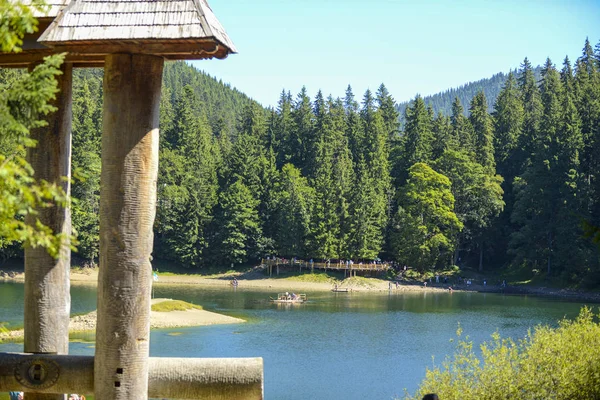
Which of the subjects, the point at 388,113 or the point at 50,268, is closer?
the point at 50,268

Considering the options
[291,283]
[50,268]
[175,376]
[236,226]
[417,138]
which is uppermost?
[417,138]

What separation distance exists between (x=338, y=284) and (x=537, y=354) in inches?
1875

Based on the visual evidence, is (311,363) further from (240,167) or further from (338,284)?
(240,167)

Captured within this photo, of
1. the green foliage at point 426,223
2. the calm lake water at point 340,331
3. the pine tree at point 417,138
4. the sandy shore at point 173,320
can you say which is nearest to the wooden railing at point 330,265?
the green foliage at point 426,223

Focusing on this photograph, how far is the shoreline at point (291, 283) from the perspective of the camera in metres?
60.9

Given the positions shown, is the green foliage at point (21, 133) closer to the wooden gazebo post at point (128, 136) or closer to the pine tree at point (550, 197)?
the wooden gazebo post at point (128, 136)

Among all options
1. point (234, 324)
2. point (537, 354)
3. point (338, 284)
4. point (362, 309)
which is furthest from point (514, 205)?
point (537, 354)

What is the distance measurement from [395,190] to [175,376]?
226ft

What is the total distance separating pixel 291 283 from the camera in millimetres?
65500

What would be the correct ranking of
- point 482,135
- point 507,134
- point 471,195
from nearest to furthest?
point 471,195, point 482,135, point 507,134

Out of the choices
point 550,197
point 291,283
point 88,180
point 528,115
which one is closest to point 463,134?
point 528,115

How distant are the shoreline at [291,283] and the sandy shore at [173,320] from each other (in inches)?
A: 737

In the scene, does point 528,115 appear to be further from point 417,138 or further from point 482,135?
point 417,138

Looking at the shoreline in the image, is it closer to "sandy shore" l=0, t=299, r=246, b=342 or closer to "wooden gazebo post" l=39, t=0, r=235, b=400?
"sandy shore" l=0, t=299, r=246, b=342
